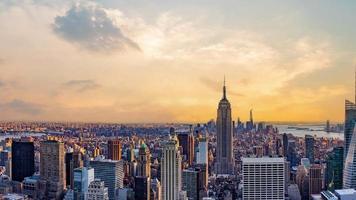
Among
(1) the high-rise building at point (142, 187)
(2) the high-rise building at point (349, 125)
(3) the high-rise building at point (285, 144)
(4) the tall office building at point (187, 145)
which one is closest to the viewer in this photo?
(2) the high-rise building at point (349, 125)

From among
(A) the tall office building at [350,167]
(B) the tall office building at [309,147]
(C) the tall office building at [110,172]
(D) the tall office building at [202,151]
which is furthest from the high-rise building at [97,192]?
(B) the tall office building at [309,147]

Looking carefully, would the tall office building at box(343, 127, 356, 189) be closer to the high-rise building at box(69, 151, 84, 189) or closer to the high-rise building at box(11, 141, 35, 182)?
the high-rise building at box(69, 151, 84, 189)

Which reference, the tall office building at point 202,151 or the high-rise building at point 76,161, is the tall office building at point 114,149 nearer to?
the high-rise building at point 76,161

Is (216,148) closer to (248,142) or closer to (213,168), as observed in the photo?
(248,142)

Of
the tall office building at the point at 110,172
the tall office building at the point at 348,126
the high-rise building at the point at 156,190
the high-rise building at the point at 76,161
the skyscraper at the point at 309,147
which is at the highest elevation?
the tall office building at the point at 348,126

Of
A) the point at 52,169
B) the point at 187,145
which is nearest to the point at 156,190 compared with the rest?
the point at 52,169

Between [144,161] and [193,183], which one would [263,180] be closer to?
[193,183]

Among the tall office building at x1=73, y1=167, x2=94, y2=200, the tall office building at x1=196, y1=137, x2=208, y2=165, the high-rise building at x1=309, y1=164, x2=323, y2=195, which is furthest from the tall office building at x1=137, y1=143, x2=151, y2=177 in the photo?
the high-rise building at x1=309, y1=164, x2=323, y2=195
